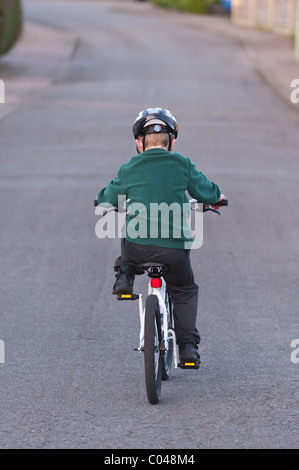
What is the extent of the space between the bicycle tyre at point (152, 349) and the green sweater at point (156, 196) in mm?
371

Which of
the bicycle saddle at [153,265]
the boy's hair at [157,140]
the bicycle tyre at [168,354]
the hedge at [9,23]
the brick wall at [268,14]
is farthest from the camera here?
the brick wall at [268,14]

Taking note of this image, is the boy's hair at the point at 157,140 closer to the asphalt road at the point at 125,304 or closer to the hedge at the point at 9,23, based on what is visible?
the asphalt road at the point at 125,304

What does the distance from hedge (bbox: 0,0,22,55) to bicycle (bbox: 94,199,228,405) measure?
23899mm

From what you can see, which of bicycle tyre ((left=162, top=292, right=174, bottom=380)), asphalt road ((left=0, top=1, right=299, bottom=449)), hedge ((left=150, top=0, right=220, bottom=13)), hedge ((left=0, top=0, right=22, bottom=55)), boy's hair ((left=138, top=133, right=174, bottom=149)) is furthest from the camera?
hedge ((left=150, top=0, right=220, bottom=13))

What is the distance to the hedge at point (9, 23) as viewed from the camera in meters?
28.7

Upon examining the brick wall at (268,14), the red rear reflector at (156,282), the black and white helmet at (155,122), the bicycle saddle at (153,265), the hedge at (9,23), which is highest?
the brick wall at (268,14)

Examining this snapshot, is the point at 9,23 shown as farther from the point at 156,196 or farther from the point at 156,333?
the point at 156,333

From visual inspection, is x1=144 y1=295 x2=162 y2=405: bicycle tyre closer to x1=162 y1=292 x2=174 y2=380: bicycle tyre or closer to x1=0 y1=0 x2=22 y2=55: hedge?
x1=162 y1=292 x2=174 y2=380: bicycle tyre

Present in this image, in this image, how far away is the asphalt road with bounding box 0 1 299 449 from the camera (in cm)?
534

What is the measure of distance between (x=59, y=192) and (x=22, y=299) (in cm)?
486

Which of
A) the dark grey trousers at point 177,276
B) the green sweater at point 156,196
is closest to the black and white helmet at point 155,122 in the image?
the green sweater at point 156,196

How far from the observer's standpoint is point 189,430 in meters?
5.19

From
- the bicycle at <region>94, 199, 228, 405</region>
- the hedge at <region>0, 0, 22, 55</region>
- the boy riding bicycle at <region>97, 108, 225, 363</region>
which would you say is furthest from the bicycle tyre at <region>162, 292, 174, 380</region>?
the hedge at <region>0, 0, 22, 55</region>
